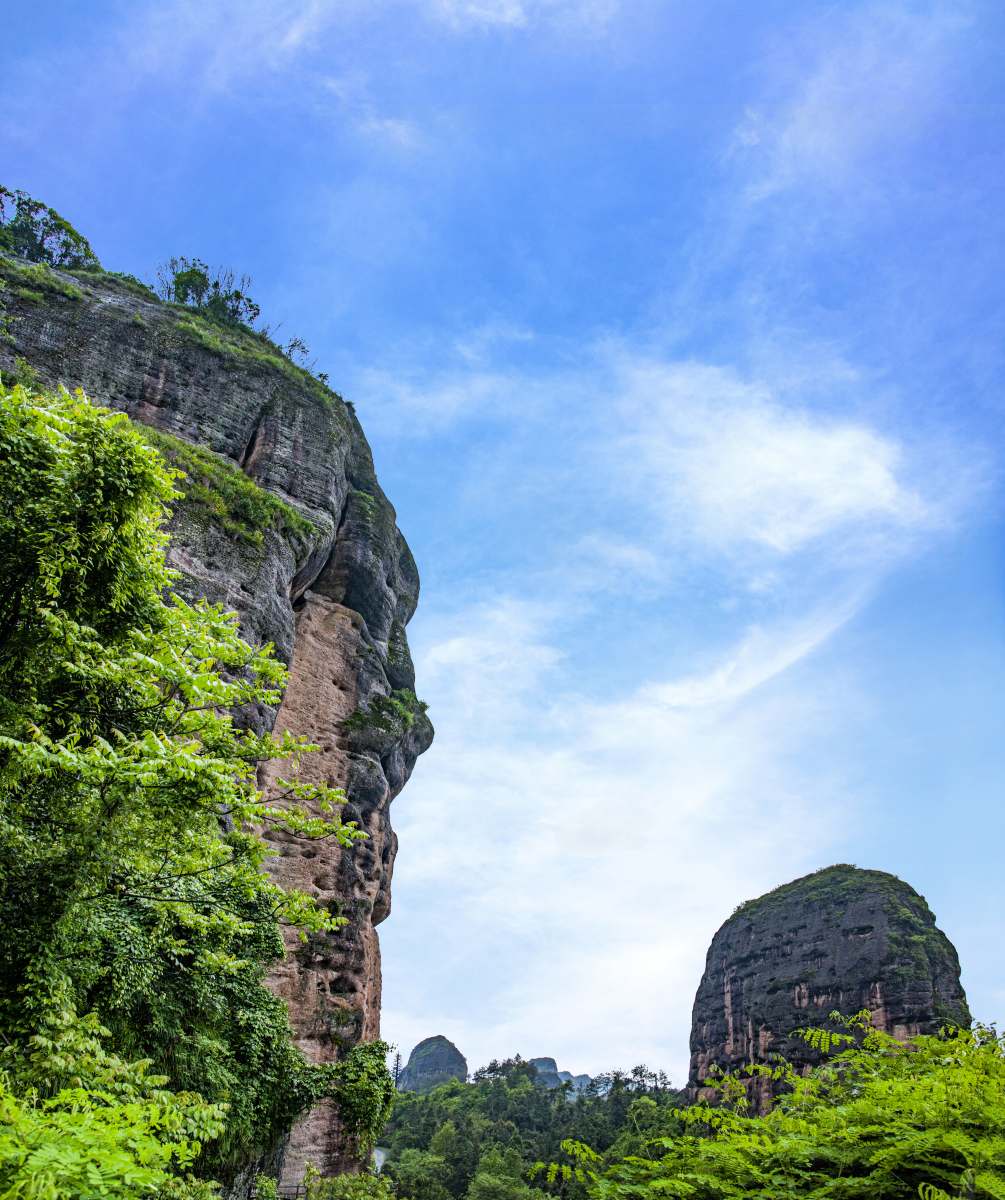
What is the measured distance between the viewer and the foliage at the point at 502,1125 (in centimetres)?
4150

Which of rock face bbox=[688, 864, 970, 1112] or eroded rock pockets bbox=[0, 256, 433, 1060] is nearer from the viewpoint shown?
eroded rock pockets bbox=[0, 256, 433, 1060]

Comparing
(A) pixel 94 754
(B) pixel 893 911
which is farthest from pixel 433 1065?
(A) pixel 94 754

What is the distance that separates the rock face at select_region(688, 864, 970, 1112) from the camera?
46.1 meters

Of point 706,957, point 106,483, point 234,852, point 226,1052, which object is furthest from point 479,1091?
point 106,483

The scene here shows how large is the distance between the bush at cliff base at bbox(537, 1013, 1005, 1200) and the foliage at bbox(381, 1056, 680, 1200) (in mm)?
34790

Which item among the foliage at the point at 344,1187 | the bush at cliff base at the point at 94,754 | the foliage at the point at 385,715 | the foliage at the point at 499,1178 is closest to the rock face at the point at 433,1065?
the foliage at the point at 499,1178

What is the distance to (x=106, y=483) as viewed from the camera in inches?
313

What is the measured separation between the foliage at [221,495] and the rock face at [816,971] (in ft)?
131

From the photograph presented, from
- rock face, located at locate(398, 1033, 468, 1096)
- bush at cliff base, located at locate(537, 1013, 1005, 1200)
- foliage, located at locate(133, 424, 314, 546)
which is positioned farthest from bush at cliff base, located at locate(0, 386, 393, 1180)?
rock face, located at locate(398, 1033, 468, 1096)

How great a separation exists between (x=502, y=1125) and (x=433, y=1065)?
74.3 metres

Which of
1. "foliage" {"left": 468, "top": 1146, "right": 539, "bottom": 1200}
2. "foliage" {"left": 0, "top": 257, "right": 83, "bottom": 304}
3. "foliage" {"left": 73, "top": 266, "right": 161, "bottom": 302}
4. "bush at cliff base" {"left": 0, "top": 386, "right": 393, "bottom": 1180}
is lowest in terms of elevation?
"foliage" {"left": 468, "top": 1146, "right": 539, "bottom": 1200}

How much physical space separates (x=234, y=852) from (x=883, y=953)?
50.3 metres

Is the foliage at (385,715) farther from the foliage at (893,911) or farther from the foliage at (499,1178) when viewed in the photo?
the foliage at (893,911)

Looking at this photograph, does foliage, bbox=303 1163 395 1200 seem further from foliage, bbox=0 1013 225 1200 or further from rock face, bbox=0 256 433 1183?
foliage, bbox=0 1013 225 1200
